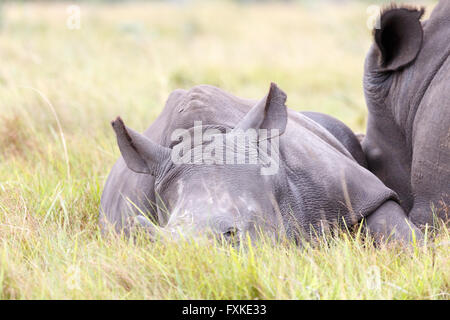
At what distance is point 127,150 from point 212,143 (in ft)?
1.42

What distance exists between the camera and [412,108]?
172 inches

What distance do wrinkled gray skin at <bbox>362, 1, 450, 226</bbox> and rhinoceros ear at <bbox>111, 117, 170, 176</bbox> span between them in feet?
5.04

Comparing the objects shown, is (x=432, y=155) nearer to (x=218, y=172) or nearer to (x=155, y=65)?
(x=218, y=172)

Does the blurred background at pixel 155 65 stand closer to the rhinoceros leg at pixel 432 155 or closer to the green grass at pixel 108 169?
the green grass at pixel 108 169

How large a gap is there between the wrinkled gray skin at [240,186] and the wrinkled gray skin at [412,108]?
32 cm

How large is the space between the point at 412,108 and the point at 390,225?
0.98 metres

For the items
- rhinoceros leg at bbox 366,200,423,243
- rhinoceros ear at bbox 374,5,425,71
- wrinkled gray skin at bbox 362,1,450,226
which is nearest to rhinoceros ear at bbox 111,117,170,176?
rhinoceros leg at bbox 366,200,423,243

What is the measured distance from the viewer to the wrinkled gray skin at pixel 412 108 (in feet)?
13.1

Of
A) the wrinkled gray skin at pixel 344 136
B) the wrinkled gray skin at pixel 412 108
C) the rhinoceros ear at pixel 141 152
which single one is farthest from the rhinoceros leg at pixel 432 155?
the rhinoceros ear at pixel 141 152

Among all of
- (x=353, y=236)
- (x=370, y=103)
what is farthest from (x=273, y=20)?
(x=353, y=236)

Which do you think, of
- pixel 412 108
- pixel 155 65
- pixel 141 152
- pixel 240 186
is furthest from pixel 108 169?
pixel 155 65

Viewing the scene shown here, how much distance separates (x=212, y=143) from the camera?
11.0 feet

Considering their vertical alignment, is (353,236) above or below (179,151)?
below

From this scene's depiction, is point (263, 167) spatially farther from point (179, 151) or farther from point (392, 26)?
point (392, 26)
